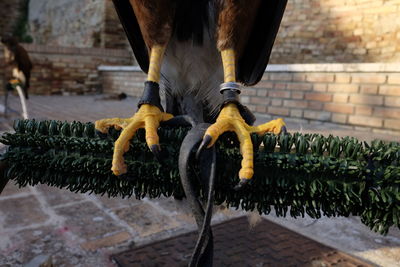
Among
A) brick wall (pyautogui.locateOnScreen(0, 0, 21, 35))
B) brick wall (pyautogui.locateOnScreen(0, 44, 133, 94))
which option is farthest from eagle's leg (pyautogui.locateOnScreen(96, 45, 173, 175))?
brick wall (pyautogui.locateOnScreen(0, 0, 21, 35))

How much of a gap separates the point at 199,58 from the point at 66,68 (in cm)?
912

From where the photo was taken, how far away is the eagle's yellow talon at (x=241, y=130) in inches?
29.7

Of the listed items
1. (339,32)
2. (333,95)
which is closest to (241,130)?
(333,95)

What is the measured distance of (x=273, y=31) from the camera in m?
1.36

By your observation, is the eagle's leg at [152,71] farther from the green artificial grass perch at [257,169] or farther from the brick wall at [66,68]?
the brick wall at [66,68]

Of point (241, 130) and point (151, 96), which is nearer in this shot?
point (241, 130)

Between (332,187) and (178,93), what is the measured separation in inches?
39.5

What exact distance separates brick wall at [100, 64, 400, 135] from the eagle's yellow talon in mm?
3563

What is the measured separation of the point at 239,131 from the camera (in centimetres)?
93

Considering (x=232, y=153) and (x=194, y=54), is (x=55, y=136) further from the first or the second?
(x=194, y=54)

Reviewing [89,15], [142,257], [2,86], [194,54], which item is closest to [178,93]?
[194,54]

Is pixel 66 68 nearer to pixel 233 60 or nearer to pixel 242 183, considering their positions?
pixel 233 60

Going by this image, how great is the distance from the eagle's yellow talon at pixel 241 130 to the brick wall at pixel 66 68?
9380mm

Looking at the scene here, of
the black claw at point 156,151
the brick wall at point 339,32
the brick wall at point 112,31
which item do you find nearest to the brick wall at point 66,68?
the brick wall at point 112,31
